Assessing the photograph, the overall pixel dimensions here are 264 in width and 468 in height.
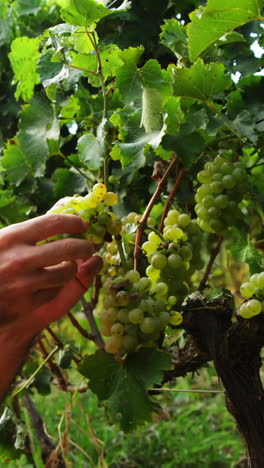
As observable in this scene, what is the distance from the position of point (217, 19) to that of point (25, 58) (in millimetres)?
605

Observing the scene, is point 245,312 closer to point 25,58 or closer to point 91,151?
point 91,151

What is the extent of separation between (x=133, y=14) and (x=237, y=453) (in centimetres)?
172

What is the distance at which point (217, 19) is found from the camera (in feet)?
2.72

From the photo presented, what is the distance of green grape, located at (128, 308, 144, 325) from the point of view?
0.84 metres

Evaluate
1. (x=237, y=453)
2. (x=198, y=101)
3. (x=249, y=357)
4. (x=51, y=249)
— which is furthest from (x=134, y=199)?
(x=237, y=453)

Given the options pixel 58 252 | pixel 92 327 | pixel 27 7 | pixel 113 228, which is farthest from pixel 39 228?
pixel 27 7

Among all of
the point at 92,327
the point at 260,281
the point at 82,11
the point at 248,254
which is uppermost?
the point at 82,11

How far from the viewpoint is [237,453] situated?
87.4 inches

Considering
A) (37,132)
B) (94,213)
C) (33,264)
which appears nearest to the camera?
Answer: (33,264)

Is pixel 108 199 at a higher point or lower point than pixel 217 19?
lower

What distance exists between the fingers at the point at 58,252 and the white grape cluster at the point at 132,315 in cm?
14

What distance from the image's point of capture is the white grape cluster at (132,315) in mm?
852

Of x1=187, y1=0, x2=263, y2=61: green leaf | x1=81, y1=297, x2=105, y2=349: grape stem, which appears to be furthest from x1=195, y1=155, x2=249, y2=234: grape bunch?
x1=81, y1=297, x2=105, y2=349: grape stem

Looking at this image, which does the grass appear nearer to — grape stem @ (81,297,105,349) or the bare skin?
grape stem @ (81,297,105,349)
